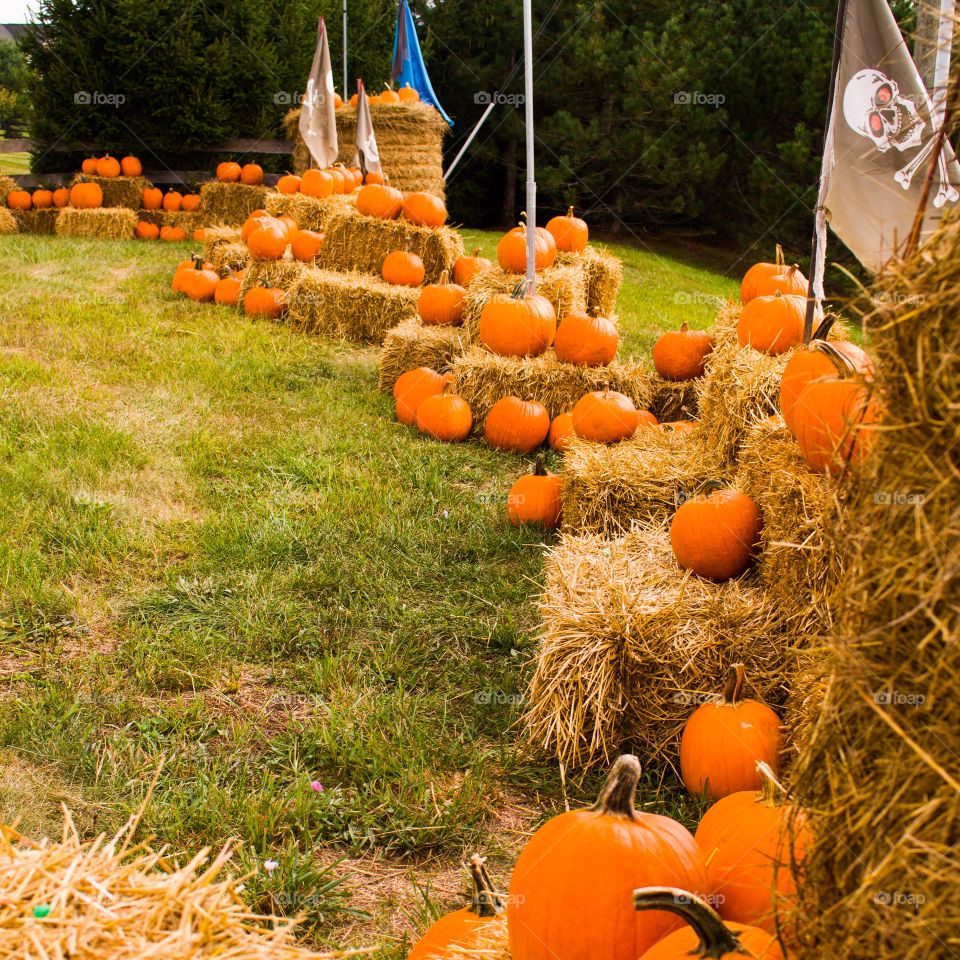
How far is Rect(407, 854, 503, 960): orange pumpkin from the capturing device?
1.61 m

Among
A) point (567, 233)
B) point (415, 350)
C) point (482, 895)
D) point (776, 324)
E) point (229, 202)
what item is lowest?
point (482, 895)

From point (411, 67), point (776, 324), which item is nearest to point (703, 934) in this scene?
point (776, 324)

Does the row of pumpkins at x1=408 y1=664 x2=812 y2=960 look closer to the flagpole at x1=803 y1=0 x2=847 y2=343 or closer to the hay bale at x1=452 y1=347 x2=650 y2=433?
the flagpole at x1=803 y1=0 x2=847 y2=343

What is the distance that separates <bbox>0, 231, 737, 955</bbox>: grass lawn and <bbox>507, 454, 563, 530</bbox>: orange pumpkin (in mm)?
117

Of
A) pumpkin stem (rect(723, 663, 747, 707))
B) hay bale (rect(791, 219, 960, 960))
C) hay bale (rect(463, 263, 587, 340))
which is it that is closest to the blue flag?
hay bale (rect(463, 263, 587, 340))

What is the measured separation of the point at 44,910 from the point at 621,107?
45.8 feet

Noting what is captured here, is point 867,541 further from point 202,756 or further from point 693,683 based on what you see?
point 202,756

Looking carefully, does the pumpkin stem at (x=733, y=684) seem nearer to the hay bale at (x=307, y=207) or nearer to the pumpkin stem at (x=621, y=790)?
the pumpkin stem at (x=621, y=790)

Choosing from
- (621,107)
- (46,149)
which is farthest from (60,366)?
(621,107)

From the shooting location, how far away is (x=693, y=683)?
2.58 meters

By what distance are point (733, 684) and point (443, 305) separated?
14.6 feet

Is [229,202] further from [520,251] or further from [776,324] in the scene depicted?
[776,324]

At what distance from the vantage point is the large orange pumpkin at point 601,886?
1.49 m

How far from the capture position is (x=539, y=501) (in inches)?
157
